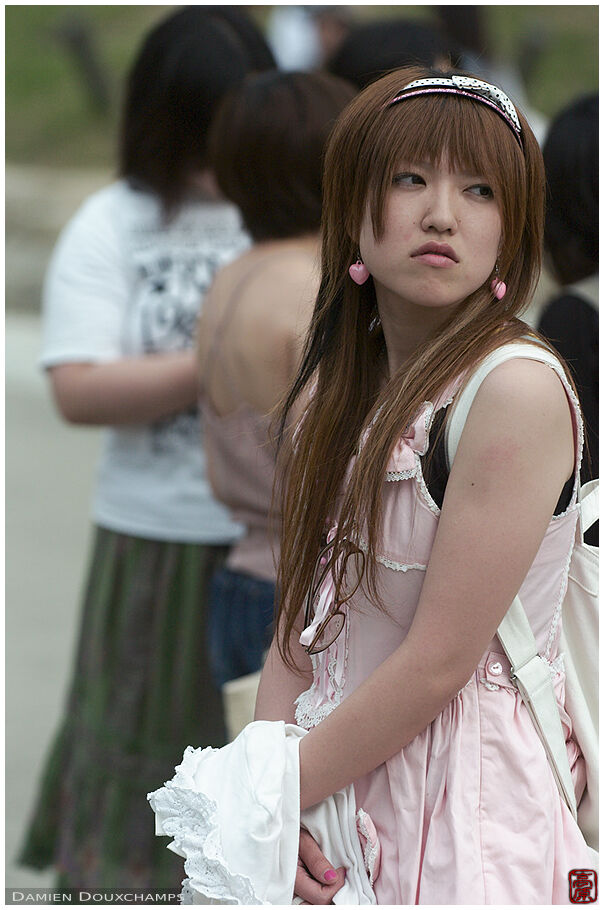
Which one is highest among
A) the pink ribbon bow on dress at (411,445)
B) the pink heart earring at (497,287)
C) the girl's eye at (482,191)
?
the girl's eye at (482,191)

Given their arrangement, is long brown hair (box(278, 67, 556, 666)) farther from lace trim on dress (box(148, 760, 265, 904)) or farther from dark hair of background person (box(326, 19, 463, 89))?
dark hair of background person (box(326, 19, 463, 89))

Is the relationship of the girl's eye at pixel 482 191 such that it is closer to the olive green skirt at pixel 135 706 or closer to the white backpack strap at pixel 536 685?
the white backpack strap at pixel 536 685

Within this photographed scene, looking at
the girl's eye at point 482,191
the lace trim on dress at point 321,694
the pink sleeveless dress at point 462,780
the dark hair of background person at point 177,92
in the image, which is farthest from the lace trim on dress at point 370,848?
the dark hair of background person at point 177,92

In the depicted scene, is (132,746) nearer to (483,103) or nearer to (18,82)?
(483,103)

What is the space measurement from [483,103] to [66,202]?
1131 centimetres

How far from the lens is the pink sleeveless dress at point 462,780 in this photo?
1.40 metres

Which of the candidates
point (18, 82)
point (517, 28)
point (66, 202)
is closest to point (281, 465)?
point (66, 202)

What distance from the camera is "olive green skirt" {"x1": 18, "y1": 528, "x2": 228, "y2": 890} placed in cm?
296

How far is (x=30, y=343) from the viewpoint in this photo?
9.31 metres

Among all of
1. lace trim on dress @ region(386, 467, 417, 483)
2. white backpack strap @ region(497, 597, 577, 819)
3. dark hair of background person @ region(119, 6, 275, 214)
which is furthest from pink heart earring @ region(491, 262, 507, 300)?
dark hair of background person @ region(119, 6, 275, 214)

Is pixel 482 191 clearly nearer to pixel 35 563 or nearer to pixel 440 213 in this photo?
pixel 440 213

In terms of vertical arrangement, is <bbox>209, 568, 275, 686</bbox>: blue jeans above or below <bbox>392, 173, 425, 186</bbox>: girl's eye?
below

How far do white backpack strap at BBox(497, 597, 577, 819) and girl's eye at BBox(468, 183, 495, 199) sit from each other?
474mm

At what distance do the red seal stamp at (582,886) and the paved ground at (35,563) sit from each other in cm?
228
